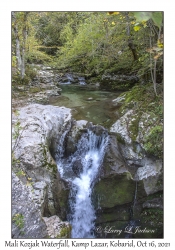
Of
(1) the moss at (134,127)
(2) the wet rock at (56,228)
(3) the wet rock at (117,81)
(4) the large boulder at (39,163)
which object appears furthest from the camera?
(3) the wet rock at (117,81)

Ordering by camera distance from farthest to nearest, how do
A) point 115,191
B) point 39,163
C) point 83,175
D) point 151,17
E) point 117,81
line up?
point 117,81 < point 83,175 < point 115,191 < point 39,163 < point 151,17

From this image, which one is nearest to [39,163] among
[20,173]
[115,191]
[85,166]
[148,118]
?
[20,173]

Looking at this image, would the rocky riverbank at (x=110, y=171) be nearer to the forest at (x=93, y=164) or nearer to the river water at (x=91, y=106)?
the forest at (x=93, y=164)

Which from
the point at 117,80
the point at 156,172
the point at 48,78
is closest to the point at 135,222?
the point at 156,172

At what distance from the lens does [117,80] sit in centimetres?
998

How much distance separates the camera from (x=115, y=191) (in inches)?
186

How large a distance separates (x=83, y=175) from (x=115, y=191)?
3.06ft

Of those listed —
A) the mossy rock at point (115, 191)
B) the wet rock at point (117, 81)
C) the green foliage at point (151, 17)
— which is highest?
the wet rock at point (117, 81)

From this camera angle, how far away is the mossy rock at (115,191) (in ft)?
15.3

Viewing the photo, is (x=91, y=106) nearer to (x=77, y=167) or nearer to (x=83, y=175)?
(x=77, y=167)

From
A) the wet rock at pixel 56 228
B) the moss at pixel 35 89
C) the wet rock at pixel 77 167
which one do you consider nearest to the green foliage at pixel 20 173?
the wet rock at pixel 56 228

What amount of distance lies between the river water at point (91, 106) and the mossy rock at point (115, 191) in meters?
1.56

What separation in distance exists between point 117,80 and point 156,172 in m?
6.49
